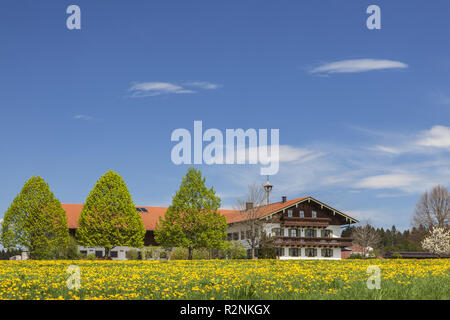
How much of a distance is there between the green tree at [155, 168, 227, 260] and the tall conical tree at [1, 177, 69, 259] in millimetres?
11346

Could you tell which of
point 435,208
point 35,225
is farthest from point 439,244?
point 35,225

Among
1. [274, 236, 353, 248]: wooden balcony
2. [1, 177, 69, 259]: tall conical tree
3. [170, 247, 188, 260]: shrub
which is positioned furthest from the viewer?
[274, 236, 353, 248]: wooden balcony

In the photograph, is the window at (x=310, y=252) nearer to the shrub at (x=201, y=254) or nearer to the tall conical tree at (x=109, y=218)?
the shrub at (x=201, y=254)

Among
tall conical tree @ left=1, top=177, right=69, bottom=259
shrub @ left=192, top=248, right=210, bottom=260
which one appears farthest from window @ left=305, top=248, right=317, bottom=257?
tall conical tree @ left=1, top=177, right=69, bottom=259

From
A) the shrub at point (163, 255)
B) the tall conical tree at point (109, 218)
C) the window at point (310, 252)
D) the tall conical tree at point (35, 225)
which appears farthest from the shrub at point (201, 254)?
the window at point (310, 252)

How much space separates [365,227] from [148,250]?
179 feet

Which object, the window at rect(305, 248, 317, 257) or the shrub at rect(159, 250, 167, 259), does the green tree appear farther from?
the window at rect(305, 248, 317, 257)

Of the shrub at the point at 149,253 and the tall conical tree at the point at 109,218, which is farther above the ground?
the tall conical tree at the point at 109,218

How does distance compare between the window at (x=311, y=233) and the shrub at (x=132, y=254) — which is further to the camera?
the window at (x=311, y=233)

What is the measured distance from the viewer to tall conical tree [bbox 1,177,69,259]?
180 ft

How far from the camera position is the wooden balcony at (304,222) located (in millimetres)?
72312
